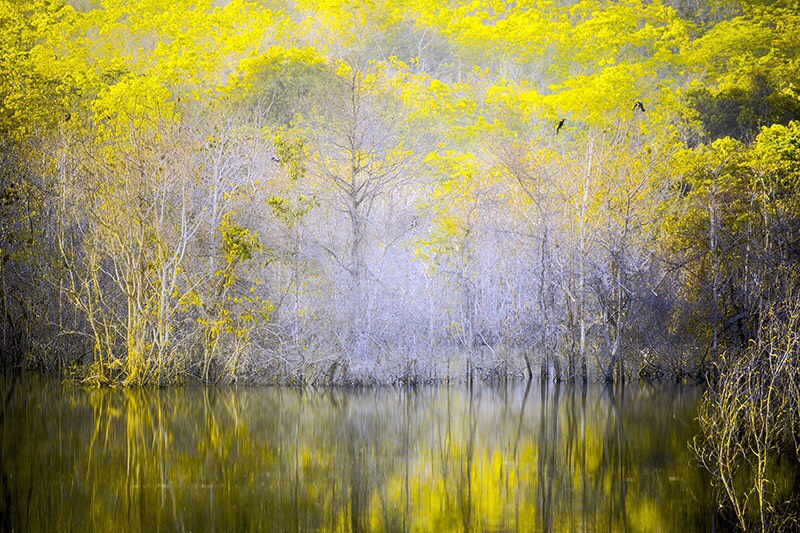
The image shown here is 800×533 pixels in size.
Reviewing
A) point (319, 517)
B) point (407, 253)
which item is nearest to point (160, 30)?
point (407, 253)

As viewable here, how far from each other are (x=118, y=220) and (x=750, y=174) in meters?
10.7

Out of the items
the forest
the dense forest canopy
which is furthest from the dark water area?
the dense forest canopy

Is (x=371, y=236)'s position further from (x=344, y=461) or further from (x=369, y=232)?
(x=344, y=461)

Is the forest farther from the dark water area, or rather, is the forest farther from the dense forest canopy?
the dark water area

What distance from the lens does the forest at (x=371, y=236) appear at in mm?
14977

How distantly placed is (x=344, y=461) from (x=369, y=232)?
1009 cm

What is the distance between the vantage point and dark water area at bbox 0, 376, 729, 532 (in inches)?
304

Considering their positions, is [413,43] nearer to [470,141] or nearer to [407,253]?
[470,141]

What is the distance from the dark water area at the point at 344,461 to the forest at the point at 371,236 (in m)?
1.01

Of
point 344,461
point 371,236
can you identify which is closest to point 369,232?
point 371,236

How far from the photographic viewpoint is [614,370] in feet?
56.3

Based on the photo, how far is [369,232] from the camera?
19859 mm

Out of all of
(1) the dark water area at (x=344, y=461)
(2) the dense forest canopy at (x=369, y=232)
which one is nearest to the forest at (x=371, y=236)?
(2) the dense forest canopy at (x=369, y=232)

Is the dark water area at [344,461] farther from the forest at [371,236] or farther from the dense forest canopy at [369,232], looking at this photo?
the dense forest canopy at [369,232]
